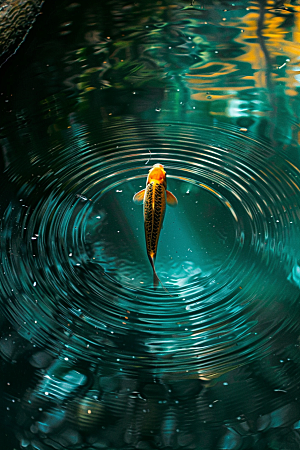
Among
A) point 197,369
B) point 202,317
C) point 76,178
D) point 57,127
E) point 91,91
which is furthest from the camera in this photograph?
point 91,91

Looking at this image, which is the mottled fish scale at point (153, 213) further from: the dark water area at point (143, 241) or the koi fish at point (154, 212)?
the dark water area at point (143, 241)

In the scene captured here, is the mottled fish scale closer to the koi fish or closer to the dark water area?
the koi fish

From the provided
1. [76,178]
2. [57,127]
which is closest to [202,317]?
[76,178]

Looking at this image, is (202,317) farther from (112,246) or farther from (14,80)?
(14,80)

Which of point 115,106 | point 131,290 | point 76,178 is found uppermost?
point 115,106

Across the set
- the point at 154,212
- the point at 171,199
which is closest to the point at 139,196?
the point at 171,199

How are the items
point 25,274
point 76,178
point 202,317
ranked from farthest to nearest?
1. point 76,178
2. point 25,274
3. point 202,317
